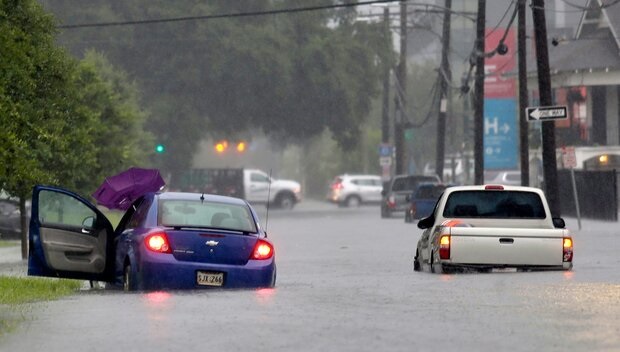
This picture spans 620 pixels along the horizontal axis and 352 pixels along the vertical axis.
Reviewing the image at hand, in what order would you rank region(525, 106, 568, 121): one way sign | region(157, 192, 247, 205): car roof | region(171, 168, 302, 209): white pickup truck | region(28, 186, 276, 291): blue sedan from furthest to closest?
region(171, 168, 302, 209): white pickup truck → region(525, 106, 568, 121): one way sign → region(157, 192, 247, 205): car roof → region(28, 186, 276, 291): blue sedan

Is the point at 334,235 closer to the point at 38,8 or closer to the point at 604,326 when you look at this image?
the point at 38,8

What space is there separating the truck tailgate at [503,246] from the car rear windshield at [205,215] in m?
3.40

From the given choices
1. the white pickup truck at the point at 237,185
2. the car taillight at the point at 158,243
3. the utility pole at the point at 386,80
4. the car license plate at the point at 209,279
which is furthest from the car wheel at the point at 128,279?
the white pickup truck at the point at 237,185

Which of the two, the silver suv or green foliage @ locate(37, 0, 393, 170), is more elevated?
green foliage @ locate(37, 0, 393, 170)

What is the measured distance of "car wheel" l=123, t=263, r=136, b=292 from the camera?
65.2 feet

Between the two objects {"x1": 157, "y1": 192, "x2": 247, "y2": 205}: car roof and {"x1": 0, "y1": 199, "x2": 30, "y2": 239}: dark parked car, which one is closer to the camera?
{"x1": 157, "y1": 192, "x2": 247, "y2": 205}: car roof

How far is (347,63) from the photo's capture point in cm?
7569

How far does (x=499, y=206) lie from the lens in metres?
23.6

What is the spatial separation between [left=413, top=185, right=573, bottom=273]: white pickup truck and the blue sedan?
132 inches

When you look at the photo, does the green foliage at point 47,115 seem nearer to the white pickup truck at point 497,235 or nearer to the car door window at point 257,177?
the white pickup truck at point 497,235

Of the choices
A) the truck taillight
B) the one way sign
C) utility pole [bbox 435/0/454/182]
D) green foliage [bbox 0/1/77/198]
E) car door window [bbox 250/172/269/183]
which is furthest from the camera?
car door window [bbox 250/172/269/183]

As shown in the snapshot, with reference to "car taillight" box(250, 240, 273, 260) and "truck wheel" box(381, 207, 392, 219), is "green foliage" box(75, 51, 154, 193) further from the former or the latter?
"truck wheel" box(381, 207, 392, 219)

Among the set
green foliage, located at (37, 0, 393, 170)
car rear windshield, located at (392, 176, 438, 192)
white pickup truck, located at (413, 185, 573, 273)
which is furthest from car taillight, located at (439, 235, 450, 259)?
green foliage, located at (37, 0, 393, 170)

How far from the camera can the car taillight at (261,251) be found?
19.9 metres
